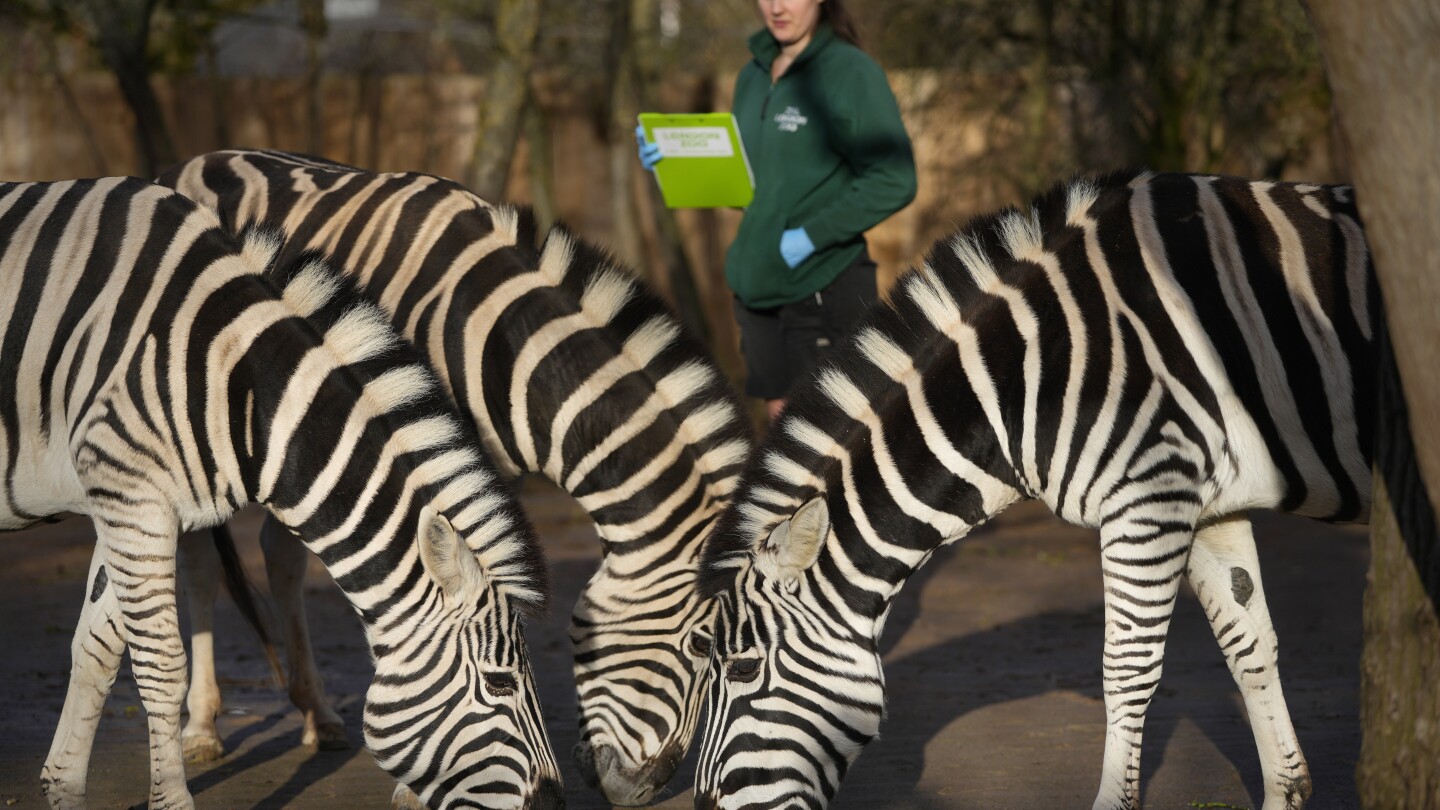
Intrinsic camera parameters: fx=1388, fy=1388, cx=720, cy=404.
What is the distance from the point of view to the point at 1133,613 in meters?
3.56

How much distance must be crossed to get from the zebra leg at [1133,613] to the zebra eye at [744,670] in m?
0.90

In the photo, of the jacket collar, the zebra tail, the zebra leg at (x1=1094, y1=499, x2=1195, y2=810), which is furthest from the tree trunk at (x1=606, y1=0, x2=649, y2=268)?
the zebra leg at (x1=1094, y1=499, x2=1195, y2=810)

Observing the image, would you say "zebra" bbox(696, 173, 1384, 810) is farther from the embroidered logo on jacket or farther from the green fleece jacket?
the embroidered logo on jacket

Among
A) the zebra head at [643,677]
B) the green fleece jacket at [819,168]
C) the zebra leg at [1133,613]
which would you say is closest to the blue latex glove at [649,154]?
the green fleece jacket at [819,168]

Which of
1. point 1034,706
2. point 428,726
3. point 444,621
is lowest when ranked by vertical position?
point 1034,706

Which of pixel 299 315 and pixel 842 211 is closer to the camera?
pixel 299 315

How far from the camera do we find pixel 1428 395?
2.44m

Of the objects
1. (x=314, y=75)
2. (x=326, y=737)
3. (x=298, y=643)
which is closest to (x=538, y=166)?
(x=314, y=75)

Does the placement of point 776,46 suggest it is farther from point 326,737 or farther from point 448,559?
point 326,737

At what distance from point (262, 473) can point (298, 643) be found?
137 centimetres

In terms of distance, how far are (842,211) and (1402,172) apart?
2686mm

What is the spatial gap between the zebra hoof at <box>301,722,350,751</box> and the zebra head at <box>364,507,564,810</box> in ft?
4.44

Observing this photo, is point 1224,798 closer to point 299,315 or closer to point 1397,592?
point 1397,592

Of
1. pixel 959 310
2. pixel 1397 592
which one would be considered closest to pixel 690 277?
pixel 959 310
